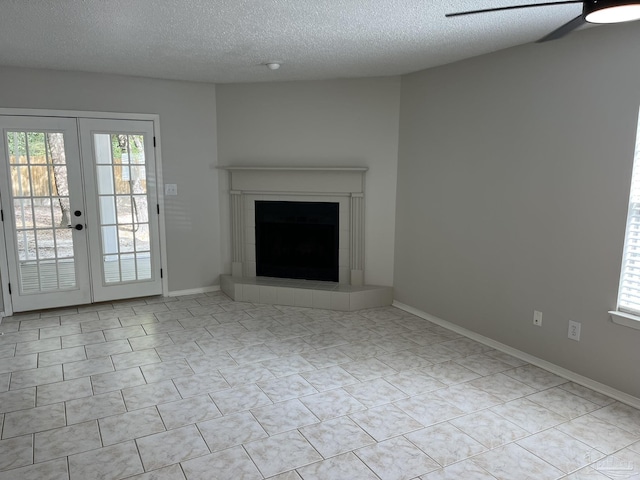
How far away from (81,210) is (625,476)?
15.8 ft

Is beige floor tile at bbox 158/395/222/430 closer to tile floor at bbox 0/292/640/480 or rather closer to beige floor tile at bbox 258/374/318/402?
tile floor at bbox 0/292/640/480

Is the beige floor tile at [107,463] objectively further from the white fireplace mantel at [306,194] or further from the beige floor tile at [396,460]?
the white fireplace mantel at [306,194]

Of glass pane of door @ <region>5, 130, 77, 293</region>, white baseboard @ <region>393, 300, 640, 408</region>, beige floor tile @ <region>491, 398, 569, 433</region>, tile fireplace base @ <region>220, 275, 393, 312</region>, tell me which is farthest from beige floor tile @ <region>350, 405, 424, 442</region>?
glass pane of door @ <region>5, 130, 77, 293</region>

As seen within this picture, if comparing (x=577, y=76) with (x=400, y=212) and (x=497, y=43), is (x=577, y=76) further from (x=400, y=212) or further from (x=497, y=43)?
(x=400, y=212)

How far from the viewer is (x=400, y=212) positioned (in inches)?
193

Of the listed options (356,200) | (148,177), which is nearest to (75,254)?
(148,177)

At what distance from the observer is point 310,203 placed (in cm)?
516

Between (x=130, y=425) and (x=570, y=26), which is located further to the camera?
(x=130, y=425)

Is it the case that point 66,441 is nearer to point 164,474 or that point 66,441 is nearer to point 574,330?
point 164,474

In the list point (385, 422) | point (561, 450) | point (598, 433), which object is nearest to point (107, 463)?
point (385, 422)

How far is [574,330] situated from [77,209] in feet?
14.9

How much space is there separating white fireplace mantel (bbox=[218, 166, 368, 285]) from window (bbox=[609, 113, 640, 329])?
2.51m

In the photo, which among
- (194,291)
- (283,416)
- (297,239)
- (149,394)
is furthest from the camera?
(194,291)

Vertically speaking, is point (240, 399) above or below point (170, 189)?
below
